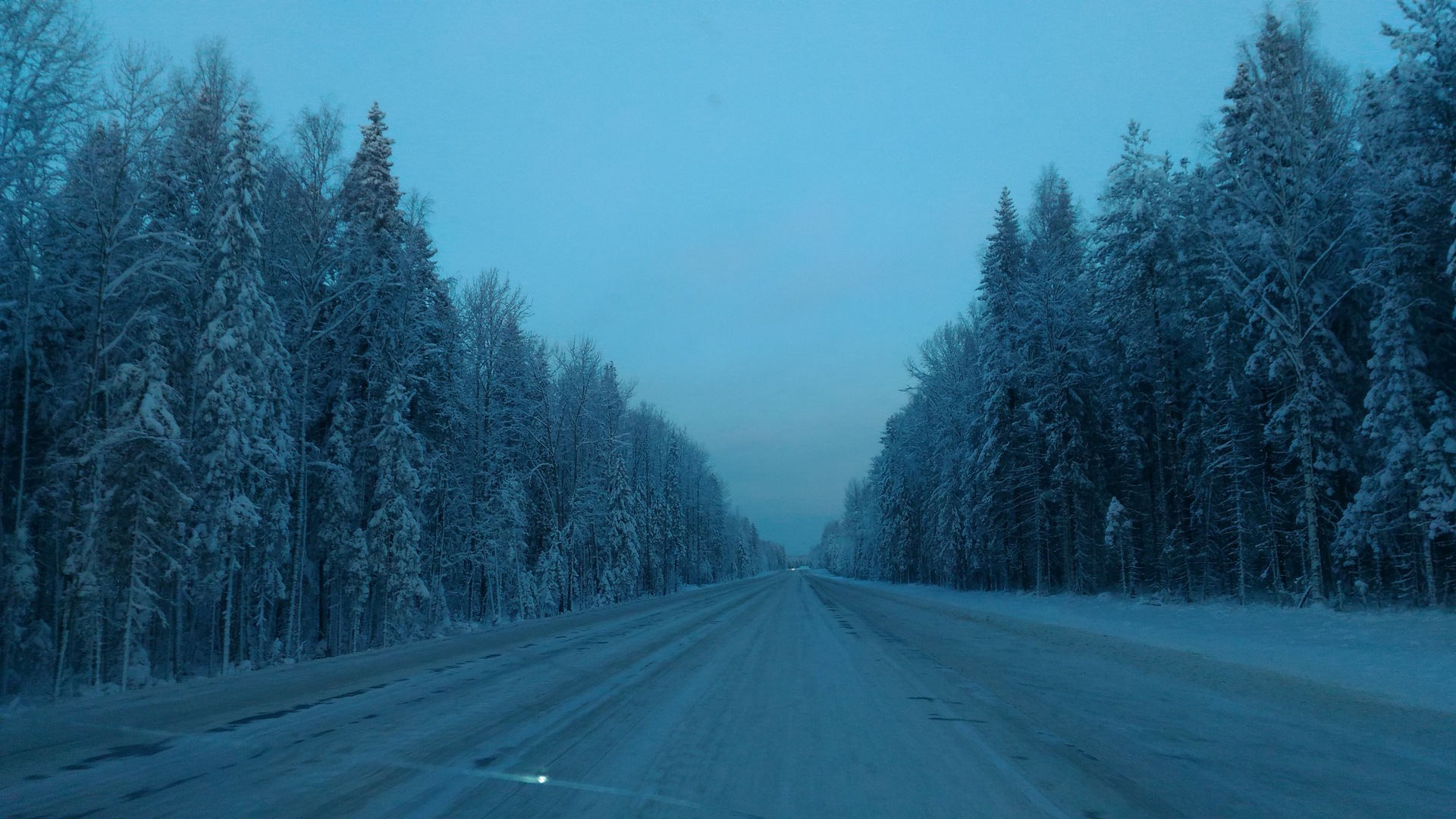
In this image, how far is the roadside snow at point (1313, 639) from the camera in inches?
420

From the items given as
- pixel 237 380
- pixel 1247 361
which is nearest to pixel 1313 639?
pixel 1247 361

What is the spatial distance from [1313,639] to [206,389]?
81.7 ft

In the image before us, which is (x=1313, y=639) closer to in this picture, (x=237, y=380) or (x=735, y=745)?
(x=735, y=745)

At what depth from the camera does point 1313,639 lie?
51.1ft

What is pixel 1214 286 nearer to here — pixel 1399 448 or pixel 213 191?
pixel 1399 448

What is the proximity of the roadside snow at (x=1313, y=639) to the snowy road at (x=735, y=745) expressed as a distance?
4.03 ft

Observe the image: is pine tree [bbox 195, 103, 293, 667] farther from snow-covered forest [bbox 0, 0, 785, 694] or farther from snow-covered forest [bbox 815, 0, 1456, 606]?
snow-covered forest [bbox 815, 0, 1456, 606]

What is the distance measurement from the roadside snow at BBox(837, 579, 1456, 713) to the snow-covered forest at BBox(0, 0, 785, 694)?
801 inches

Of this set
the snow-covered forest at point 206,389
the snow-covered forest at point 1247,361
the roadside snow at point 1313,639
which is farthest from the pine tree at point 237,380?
the snow-covered forest at point 1247,361

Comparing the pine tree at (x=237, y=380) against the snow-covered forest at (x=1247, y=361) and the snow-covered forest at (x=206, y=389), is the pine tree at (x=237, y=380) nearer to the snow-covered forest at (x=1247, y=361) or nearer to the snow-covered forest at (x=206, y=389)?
the snow-covered forest at (x=206, y=389)

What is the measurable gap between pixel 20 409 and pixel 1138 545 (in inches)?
1588

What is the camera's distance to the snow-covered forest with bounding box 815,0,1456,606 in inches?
718

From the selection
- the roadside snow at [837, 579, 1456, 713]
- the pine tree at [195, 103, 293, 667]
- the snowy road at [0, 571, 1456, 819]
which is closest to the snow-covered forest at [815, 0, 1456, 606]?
the roadside snow at [837, 579, 1456, 713]

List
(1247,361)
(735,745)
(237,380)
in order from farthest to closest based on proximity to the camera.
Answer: (1247,361), (237,380), (735,745)
